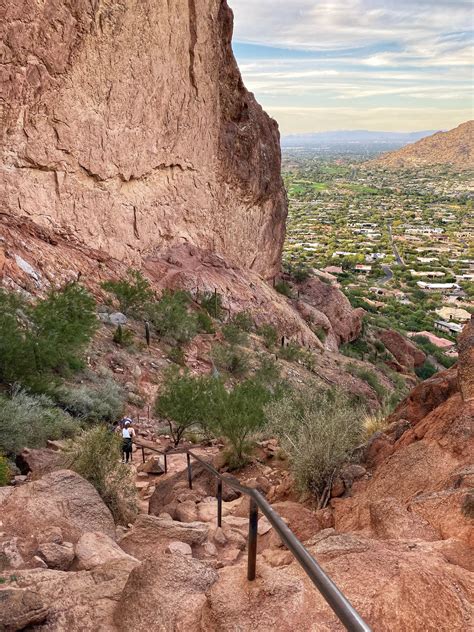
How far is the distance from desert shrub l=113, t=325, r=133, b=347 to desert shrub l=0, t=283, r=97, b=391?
159 cm

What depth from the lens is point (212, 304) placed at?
1166 inches

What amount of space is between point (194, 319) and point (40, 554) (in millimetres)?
19904

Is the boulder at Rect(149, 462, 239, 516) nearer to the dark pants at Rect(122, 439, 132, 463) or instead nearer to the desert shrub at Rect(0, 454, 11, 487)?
the dark pants at Rect(122, 439, 132, 463)

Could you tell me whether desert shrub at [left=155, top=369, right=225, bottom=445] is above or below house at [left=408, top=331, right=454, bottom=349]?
above

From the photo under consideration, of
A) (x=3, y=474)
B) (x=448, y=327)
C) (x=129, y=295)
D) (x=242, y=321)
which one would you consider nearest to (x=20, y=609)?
(x=3, y=474)

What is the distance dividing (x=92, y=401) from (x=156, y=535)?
311 inches

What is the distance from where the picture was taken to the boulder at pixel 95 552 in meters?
5.02

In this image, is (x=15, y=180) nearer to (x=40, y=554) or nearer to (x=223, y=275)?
(x=223, y=275)

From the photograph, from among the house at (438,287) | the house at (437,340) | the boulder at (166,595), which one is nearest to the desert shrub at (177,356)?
the boulder at (166,595)

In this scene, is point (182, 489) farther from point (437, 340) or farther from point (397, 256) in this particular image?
point (397, 256)

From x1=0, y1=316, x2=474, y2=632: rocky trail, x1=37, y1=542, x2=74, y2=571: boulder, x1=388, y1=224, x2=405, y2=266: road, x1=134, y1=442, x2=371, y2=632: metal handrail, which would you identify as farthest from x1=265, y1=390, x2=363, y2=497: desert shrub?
x1=388, y1=224, x2=405, y2=266: road

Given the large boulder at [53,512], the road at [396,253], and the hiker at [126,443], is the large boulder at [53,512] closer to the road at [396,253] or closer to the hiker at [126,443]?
the hiker at [126,443]

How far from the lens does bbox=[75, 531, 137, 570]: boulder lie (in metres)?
5.02

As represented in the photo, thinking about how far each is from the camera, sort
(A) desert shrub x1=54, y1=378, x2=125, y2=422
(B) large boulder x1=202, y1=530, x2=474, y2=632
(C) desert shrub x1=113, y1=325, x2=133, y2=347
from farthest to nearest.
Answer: (C) desert shrub x1=113, y1=325, x2=133, y2=347
(A) desert shrub x1=54, y1=378, x2=125, y2=422
(B) large boulder x1=202, y1=530, x2=474, y2=632
